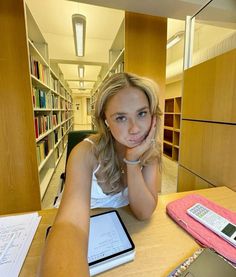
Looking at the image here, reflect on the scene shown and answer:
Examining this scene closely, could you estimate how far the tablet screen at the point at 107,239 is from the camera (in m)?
0.54

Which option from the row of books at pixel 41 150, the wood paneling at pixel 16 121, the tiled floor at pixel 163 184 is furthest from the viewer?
the tiled floor at pixel 163 184

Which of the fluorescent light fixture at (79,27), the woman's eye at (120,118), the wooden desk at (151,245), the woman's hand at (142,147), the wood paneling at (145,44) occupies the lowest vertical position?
the wooden desk at (151,245)

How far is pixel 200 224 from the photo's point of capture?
699 millimetres

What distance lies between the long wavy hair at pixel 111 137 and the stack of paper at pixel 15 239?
0.35 meters

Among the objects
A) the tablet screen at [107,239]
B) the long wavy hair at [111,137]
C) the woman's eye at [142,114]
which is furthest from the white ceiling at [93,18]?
the tablet screen at [107,239]

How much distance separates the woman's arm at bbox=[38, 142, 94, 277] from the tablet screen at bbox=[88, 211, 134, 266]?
0.05 m

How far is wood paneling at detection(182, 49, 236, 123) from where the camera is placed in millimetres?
996

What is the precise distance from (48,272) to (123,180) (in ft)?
1.75

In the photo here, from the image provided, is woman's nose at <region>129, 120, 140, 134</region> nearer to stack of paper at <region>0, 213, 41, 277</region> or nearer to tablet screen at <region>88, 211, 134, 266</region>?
tablet screen at <region>88, 211, 134, 266</region>

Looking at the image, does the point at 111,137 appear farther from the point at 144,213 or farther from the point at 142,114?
the point at 144,213

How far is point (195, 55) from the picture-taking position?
1.44 metres

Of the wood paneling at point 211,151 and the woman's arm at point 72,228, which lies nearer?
the woman's arm at point 72,228

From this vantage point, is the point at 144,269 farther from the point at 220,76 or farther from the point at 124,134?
the point at 220,76

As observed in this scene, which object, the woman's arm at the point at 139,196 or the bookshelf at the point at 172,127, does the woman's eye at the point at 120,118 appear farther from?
the bookshelf at the point at 172,127
